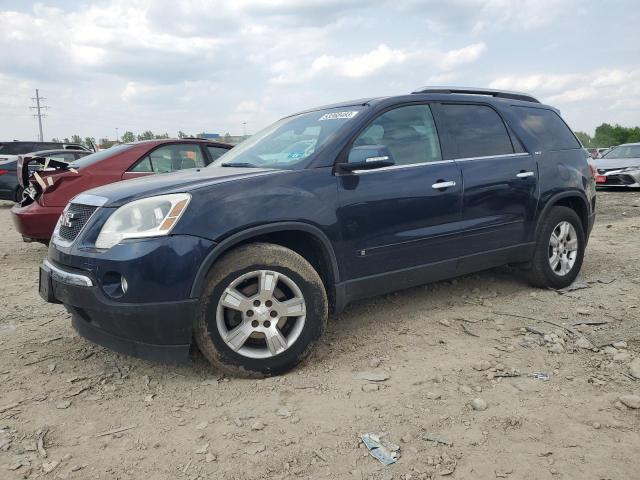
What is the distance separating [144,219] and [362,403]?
1548 millimetres

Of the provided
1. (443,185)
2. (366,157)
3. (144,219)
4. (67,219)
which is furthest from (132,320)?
(443,185)

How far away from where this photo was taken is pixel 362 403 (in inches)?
109

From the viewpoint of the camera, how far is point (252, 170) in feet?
11.2

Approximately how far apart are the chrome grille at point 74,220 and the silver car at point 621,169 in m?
13.7

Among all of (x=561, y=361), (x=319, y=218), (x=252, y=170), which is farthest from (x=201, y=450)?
(x=561, y=361)

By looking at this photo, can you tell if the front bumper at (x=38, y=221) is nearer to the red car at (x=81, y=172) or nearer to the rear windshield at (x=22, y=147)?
the red car at (x=81, y=172)

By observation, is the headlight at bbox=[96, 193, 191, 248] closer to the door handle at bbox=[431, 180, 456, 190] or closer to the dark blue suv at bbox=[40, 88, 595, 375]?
the dark blue suv at bbox=[40, 88, 595, 375]

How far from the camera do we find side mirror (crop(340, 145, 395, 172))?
3.32 m

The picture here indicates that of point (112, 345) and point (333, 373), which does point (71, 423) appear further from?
point (333, 373)

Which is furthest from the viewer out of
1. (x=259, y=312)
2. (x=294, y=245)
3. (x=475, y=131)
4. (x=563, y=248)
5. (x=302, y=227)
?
(x=563, y=248)

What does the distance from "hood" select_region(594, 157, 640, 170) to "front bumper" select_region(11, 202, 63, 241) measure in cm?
1335

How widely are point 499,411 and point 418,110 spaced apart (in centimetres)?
226

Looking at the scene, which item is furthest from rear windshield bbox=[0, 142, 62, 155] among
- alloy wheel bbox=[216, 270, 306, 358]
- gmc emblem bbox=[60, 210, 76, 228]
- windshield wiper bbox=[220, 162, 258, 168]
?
alloy wheel bbox=[216, 270, 306, 358]

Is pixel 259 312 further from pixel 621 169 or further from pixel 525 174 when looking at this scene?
pixel 621 169
